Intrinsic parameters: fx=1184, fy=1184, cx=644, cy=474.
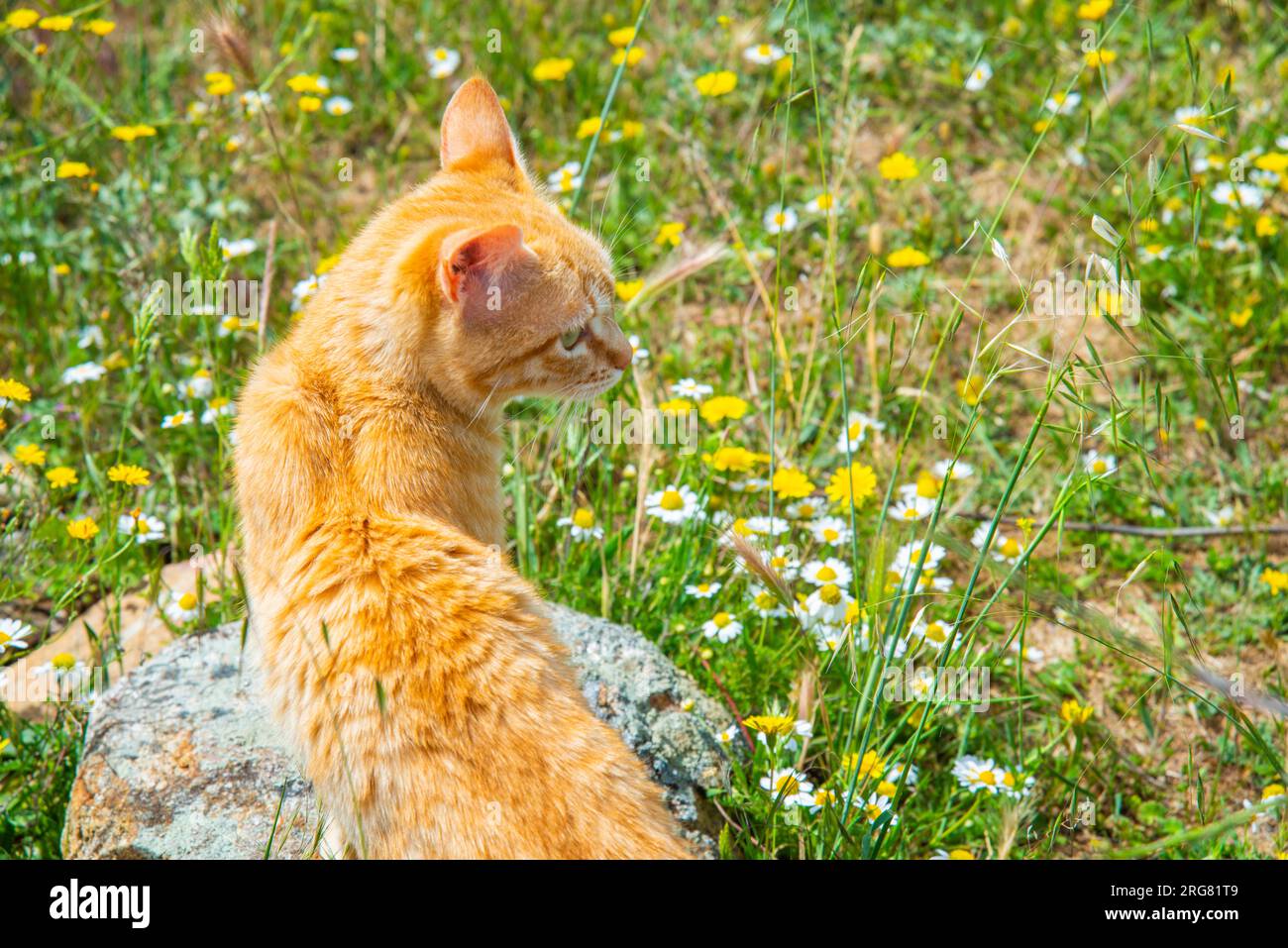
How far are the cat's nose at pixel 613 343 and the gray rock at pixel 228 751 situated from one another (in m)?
0.75

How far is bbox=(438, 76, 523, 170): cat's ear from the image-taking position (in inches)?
127

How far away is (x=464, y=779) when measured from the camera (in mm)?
2172

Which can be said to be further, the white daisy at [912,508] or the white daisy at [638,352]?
the white daisy at [638,352]

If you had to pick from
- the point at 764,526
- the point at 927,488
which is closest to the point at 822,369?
the point at 927,488

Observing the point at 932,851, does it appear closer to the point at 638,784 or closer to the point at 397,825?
the point at 638,784

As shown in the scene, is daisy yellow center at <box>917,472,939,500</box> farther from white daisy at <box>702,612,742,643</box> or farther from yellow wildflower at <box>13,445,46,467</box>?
yellow wildflower at <box>13,445,46,467</box>

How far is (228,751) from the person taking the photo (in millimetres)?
2904

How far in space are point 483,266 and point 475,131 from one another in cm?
82

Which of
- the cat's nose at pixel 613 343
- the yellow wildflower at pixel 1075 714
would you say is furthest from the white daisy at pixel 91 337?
the yellow wildflower at pixel 1075 714

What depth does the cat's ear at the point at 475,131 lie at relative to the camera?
322 centimetres

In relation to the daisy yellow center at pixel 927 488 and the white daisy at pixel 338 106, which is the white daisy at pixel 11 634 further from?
the white daisy at pixel 338 106

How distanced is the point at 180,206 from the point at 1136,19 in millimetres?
4366

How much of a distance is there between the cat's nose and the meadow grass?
1.18 feet

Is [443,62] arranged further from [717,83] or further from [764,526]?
[764,526]
